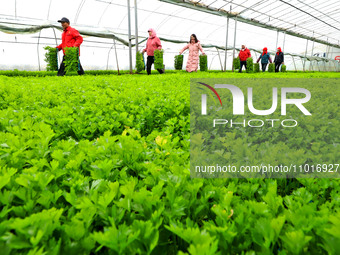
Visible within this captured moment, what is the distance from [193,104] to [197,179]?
6.97ft

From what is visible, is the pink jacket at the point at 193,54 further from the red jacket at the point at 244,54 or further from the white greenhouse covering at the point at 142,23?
the red jacket at the point at 244,54

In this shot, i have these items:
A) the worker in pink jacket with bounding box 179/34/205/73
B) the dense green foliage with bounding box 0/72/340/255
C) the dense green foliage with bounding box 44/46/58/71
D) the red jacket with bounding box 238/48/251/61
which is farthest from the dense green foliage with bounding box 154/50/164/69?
the dense green foliage with bounding box 0/72/340/255

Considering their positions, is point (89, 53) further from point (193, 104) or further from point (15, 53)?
point (193, 104)

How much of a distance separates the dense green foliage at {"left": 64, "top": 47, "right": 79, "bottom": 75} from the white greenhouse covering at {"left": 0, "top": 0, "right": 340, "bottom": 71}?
16.0 feet

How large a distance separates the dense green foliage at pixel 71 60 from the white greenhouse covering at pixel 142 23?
4887 mm

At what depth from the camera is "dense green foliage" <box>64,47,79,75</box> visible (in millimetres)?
9156

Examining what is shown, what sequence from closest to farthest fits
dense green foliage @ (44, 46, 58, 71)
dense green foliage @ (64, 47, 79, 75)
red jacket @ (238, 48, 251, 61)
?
1. dense green foliage @ (64, 47, 79, 75)
2. dense green foliage @ (44, 46, 58, 71)
3. red jacket @ (238, 48, 251, 61)

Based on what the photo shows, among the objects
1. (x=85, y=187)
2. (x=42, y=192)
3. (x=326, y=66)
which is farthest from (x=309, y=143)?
(x=326, y=66)

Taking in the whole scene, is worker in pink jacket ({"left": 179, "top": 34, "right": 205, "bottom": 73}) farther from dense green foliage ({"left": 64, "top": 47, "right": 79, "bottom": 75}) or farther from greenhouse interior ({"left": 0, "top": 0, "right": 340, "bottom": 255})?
greenhouse interior ({"left": 0, "top": 0, "right": 340, "bottom": 255})

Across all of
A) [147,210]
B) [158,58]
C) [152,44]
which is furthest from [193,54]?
[147,210]

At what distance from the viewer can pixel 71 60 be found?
930 cm

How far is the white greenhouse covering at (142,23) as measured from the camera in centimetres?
1641

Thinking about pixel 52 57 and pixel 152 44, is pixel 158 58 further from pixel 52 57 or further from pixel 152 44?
pixel 52 57

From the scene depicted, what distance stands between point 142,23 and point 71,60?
626 inches
